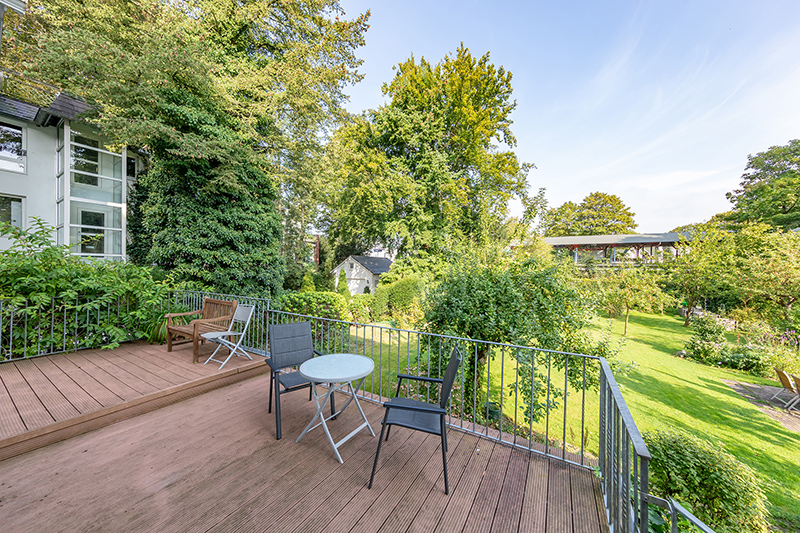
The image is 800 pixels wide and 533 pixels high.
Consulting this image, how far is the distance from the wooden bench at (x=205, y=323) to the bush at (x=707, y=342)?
14935mm

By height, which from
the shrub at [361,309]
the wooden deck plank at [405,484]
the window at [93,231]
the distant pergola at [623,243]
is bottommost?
the shrub at [361,309]

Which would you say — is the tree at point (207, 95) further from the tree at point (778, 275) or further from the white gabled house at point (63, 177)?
the tree at point (778, 275)

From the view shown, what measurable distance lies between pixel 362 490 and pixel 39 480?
242 centimetres

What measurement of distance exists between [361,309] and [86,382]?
10.2 meters

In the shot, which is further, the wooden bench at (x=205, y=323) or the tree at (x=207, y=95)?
the tree at (x=207, y=95)

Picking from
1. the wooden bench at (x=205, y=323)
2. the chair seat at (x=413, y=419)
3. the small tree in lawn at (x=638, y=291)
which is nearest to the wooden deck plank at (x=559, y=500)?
the chair seat at (x=413, y=419)

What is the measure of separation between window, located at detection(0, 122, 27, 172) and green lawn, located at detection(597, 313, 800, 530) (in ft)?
52.0

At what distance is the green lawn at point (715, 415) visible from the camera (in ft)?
14.1

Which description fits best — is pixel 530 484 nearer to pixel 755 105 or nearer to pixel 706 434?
pixel 706 434

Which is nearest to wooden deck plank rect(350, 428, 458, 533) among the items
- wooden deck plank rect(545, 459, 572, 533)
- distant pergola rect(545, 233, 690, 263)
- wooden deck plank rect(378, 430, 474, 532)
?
wooden deck plank rect(378, 430, 474, 532)

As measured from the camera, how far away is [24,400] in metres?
2.95

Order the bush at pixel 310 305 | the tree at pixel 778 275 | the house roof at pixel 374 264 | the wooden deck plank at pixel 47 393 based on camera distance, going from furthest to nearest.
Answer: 1. the house roof at pixel 374 264
2. the tree at pixel 778 275
3. the bush at pixel 310 305
4. the wooden deck plank at pixel 47 393

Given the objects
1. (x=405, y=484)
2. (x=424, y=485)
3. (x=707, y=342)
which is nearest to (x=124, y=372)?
(x=405, y=484)

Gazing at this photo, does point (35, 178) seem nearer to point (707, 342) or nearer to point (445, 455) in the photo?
point (445, 455)
